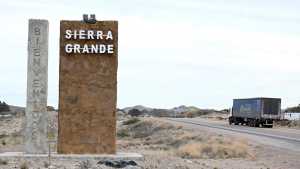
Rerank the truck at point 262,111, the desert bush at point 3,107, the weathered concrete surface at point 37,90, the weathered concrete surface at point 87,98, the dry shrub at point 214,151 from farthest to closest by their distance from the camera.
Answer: the desert bush at point 3,107 → the truck at point 262,111 → the dry shrub at point 214,151 → the weathered concrete surface at point 87,98 → the weathered concrete surface at point 37,90

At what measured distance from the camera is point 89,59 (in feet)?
85.0

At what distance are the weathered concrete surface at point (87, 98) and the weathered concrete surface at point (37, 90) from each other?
0.60 m

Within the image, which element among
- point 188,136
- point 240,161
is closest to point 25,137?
point 240,161

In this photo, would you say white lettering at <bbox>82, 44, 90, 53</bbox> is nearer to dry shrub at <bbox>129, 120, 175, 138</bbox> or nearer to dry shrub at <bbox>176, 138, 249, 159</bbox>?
dry shrub at <bbox>176, 138, 249, 159</bbox>

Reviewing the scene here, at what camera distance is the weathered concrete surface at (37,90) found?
25.6 metres

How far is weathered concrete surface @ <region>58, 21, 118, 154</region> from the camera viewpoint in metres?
25.8

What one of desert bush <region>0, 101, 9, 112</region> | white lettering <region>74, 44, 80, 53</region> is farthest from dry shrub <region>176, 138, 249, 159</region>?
desert bush <region>0, 101, 9, 112</region>

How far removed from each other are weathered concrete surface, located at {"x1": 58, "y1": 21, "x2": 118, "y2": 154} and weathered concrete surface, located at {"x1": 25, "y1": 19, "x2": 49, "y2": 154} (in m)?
0.60

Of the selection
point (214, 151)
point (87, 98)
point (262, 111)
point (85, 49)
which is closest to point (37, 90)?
point (87, 98)

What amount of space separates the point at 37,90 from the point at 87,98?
180 centimetres

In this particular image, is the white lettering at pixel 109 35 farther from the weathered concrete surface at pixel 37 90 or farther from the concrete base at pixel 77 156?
the concrete base at pixel 77 156

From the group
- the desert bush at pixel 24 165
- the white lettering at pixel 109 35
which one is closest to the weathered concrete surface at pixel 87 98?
the white lettering at pixel 109 35

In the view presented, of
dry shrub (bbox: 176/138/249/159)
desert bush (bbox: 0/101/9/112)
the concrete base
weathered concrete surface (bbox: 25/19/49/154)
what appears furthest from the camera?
desert bush (bbox: 0/101/9/112)

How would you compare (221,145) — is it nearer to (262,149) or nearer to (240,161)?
(262,149)
